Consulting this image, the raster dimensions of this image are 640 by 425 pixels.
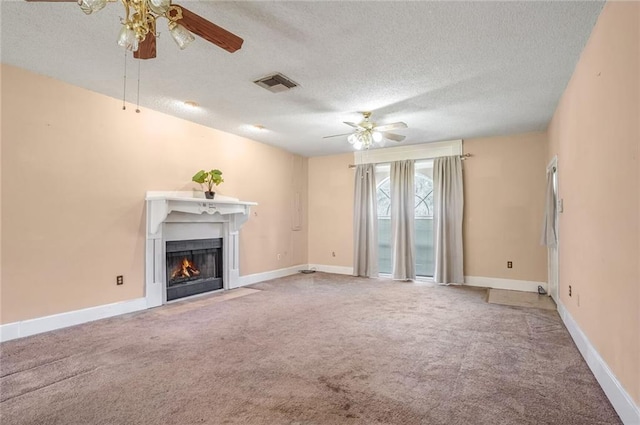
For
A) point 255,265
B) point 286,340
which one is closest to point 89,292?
point 286,340

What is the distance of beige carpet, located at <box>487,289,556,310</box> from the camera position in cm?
454

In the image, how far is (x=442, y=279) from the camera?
6039 mm

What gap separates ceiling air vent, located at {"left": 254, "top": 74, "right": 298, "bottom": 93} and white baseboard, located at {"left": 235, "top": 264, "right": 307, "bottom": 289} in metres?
3.40

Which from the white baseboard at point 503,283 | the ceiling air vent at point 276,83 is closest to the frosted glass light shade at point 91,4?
the ceiling air vent at point 276,83

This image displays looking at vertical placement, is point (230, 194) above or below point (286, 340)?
above

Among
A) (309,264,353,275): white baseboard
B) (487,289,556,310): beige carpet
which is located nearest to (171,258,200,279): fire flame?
(309,264,353,275): white baseboard

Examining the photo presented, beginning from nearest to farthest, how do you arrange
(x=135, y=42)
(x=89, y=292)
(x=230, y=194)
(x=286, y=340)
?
(x=135, y=42) < (x=286, y=340) < (x=89, y=292) < (x=230, y=194)

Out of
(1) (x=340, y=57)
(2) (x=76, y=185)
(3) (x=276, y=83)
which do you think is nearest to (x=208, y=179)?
(2) (x=76, y=185)

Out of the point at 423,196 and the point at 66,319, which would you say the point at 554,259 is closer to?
the point at 423,196

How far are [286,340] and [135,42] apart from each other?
264 centimetres

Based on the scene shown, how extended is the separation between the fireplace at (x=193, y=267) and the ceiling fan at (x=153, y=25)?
331cm

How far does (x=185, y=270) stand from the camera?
511 centimetres

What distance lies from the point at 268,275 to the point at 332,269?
155cm

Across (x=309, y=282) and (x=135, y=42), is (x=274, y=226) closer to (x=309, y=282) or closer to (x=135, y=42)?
(x=309, y=282)
